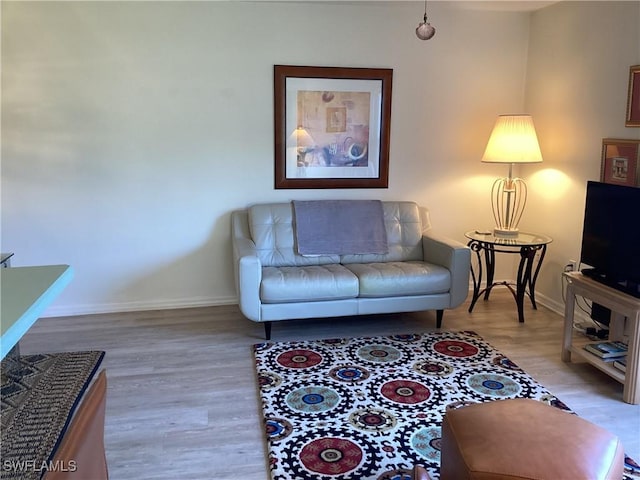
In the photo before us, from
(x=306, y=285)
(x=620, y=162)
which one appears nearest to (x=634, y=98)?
(x=620, y=162)

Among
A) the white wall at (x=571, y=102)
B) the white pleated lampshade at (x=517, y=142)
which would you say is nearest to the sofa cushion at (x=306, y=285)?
the white pleated lampshade at (x=517, y=142)

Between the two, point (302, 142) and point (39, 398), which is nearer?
point (39, 398)

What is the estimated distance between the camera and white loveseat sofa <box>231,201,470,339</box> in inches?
137

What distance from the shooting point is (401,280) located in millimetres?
3650

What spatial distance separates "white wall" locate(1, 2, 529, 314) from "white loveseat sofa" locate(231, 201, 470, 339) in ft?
1.07

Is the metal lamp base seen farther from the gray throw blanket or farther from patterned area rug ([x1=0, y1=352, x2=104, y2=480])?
patterned area rug ([x1=0, y1=352, x2=104, y2=480])

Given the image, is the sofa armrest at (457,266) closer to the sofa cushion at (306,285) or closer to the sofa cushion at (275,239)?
the sofa cushion at (306,285)

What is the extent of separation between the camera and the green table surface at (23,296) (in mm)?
961

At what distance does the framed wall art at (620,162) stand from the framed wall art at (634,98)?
0.13 meters

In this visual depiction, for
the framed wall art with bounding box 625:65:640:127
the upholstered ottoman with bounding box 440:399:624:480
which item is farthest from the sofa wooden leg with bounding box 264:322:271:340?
the framed wall art with bounding box 625:65:640:127

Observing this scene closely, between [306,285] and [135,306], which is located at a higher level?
[306,285]

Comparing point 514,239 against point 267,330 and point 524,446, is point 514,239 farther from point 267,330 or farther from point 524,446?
point 524,446

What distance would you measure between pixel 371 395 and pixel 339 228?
1561mm

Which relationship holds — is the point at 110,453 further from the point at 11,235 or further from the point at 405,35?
the point at 405,35
